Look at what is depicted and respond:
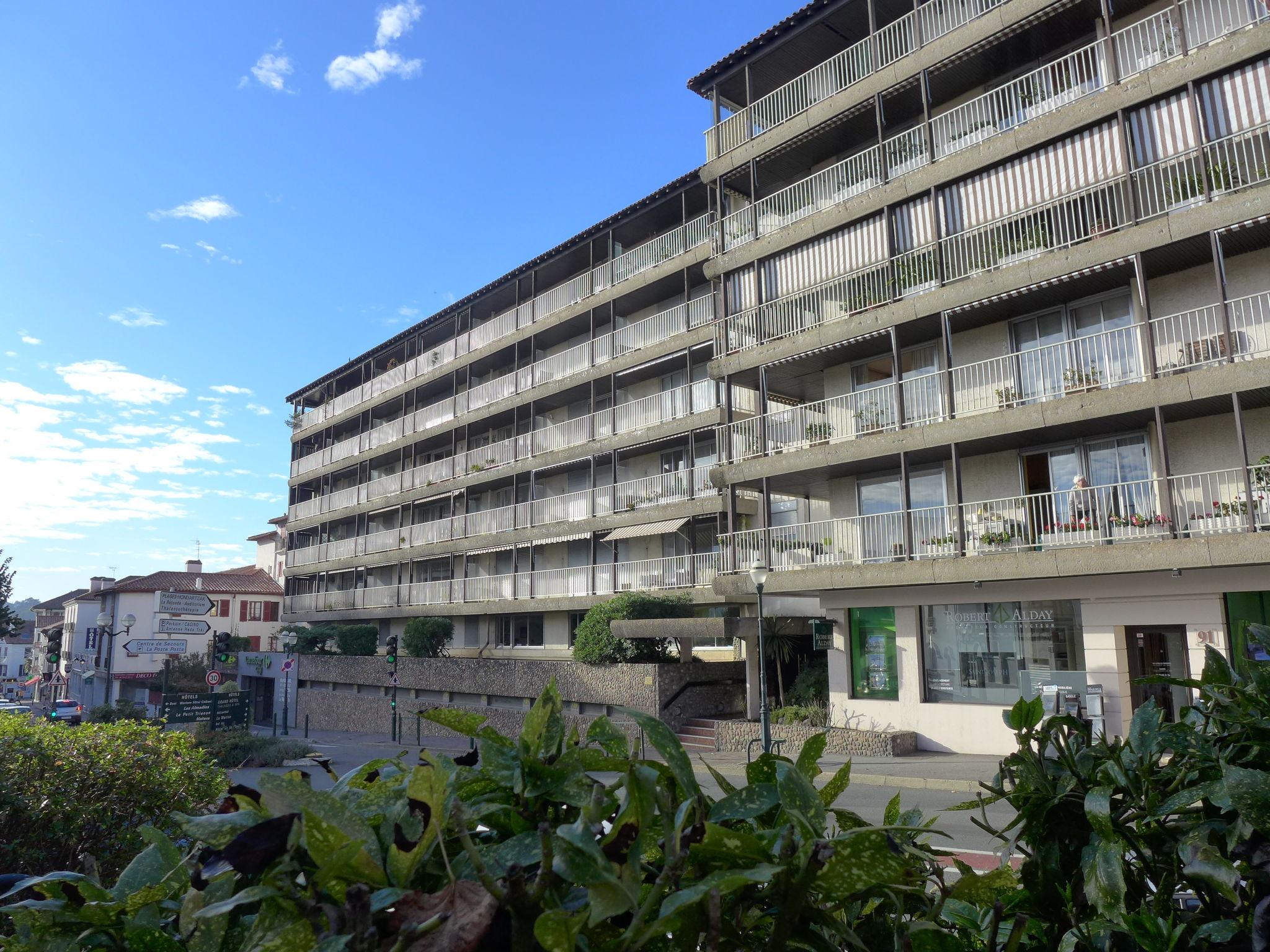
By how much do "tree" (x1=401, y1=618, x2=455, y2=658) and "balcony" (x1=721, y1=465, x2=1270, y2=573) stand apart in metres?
15.3

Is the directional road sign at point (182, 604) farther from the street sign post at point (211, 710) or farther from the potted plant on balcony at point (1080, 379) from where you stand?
the potted plant on balcony at point (1080, 379)

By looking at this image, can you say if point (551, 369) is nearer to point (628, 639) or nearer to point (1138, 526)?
point (628, 639)

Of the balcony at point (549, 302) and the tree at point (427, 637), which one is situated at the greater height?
the balcony at point (549, 302)

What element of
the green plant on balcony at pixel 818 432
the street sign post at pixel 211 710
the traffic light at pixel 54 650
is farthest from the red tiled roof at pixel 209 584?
the green plant on balcony at pixel 818 432

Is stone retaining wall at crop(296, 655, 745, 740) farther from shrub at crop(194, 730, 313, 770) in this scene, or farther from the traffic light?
the traffic light

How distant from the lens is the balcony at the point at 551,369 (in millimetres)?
27562

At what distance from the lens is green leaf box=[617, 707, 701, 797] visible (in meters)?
1.12

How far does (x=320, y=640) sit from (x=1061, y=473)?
33.1 metres

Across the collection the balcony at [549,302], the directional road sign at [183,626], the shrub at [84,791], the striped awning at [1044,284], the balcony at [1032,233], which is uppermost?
the balcony at [549,302]

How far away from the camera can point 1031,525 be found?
18.5 meters

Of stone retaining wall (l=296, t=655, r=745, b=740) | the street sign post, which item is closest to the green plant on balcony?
stone retaining wall (l=296, t=655, r=745, b=740)

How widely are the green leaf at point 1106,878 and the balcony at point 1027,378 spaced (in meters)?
16.8

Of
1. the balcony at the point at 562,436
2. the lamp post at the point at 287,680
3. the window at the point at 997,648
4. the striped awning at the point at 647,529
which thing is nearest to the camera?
the window at the point at 997,648

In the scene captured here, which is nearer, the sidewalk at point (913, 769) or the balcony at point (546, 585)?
the sidewalk at point (913, 769)
